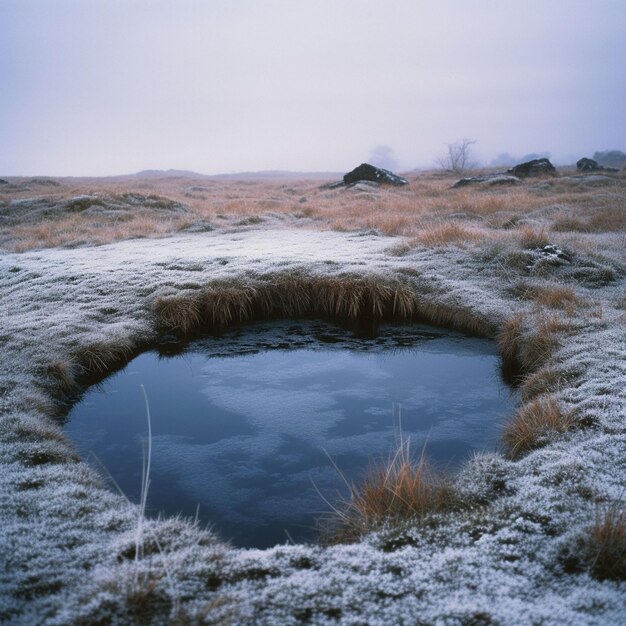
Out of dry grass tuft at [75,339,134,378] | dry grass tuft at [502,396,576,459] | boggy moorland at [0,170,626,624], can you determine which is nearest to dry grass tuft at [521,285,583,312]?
boggy moorland at [0,170,626,624]

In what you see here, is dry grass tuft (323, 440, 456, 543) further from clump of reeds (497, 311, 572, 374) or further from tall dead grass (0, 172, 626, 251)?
tall dead grass (0, 172, 626, 251)

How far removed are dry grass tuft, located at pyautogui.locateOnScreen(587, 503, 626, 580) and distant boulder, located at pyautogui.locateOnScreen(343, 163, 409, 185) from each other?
3046 centimetres

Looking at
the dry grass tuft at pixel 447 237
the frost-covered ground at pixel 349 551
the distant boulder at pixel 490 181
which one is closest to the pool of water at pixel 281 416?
the frost-covered ground at pixel 349 551

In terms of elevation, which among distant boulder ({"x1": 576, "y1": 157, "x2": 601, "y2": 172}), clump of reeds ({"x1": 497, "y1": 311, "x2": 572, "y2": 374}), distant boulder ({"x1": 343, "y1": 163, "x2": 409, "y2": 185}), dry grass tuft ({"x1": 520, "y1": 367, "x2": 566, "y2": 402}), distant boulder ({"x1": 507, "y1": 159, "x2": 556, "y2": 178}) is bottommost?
dry grass tuft ({"x1": 520, "y1": 367, "x2": 566, "y2": 402})

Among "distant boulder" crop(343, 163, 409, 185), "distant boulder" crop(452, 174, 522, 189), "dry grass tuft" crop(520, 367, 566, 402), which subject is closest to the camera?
"dry grass tuft" crop(520, 367, 566, 402)

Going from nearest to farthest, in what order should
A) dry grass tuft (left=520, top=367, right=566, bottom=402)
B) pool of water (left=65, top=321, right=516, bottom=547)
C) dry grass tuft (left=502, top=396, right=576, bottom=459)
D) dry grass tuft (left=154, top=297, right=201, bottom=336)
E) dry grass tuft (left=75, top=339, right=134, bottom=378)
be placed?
dry grass tuft (left=502, top=396, right=576, bottom=459) → pool of water (left=65, top=321, right=516, bottom=547) → dry grass tuft (left=520, top=367, right=566, bottom=402) → dry grass tuft (left=75, top=339, right=134, bottom=378) → dry grass tuft (left=154, top=297, right=201, bottom=336)

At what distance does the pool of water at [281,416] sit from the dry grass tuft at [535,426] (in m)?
0.44

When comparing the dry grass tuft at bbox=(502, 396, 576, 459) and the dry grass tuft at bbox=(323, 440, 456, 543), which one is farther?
the dry grass tuft at bbox=(502, 396, 576, 459)

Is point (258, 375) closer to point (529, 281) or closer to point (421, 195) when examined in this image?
point (529, 281)

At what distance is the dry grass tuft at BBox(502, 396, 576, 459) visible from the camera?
4180 mm

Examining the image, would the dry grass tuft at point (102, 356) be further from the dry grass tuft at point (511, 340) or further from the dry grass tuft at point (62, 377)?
the dry grass tuft at point (511, 340)

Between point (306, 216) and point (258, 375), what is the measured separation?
1378cm

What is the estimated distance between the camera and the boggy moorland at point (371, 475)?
246 cm

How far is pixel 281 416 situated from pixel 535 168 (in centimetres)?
3264
